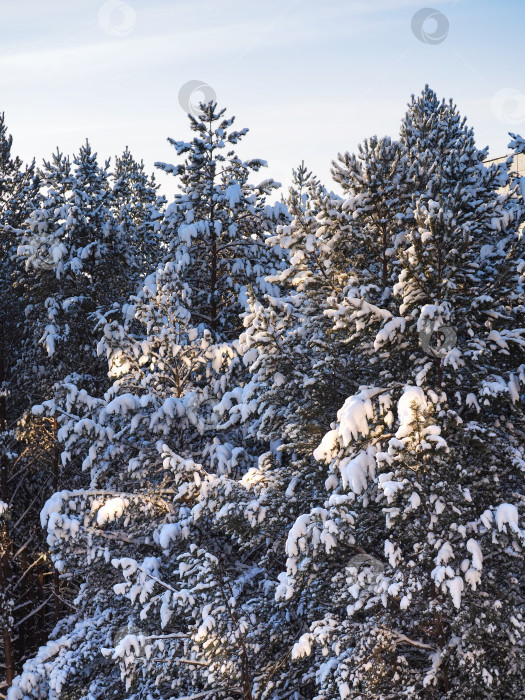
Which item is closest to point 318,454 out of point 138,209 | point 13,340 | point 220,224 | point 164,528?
point 164,528

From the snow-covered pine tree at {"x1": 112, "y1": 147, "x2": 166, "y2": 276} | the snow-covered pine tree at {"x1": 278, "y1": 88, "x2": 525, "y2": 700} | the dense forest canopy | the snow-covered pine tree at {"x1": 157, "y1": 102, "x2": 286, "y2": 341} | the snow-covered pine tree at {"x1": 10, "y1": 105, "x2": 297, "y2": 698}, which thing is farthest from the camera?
the snow-covered pine tree at {"x1": 112, "y1": 147, "x2": 166, "y2": 276}

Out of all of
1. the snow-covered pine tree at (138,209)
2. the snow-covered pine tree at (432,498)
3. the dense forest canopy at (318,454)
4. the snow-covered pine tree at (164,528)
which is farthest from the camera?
the snow-covered pine tree at (138,209)

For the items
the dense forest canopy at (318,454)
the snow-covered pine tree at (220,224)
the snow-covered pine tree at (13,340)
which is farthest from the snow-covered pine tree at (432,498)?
the snow-covered pine tree at (13,340)

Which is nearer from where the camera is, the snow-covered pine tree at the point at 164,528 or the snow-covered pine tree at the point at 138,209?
the snow-covered pine tree at the point at 164,528

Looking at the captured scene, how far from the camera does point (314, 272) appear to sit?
952cm

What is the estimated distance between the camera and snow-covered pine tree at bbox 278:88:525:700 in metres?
7.00

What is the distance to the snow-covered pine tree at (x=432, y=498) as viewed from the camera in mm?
7000

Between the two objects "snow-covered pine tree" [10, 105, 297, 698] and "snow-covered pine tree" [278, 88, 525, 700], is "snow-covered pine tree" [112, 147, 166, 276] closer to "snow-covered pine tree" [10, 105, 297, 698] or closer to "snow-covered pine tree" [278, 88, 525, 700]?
"snow-covered pine tree" [10, 105, 297, 698]

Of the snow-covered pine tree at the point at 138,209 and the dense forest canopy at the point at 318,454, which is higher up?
the snow-covered pine tree at the point at 138,209

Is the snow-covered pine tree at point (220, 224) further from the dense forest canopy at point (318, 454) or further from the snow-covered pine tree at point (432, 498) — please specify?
the snow-covered pine tree at point (432, 498)

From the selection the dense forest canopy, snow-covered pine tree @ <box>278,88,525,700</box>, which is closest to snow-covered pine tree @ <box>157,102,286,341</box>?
the dense forest canopy

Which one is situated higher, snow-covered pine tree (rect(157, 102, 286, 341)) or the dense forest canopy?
snow-covered pine tree (rect(157, 102, 286, 341))

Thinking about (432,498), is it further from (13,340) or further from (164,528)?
(13,340)

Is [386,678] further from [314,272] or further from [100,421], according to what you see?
[100,421]
